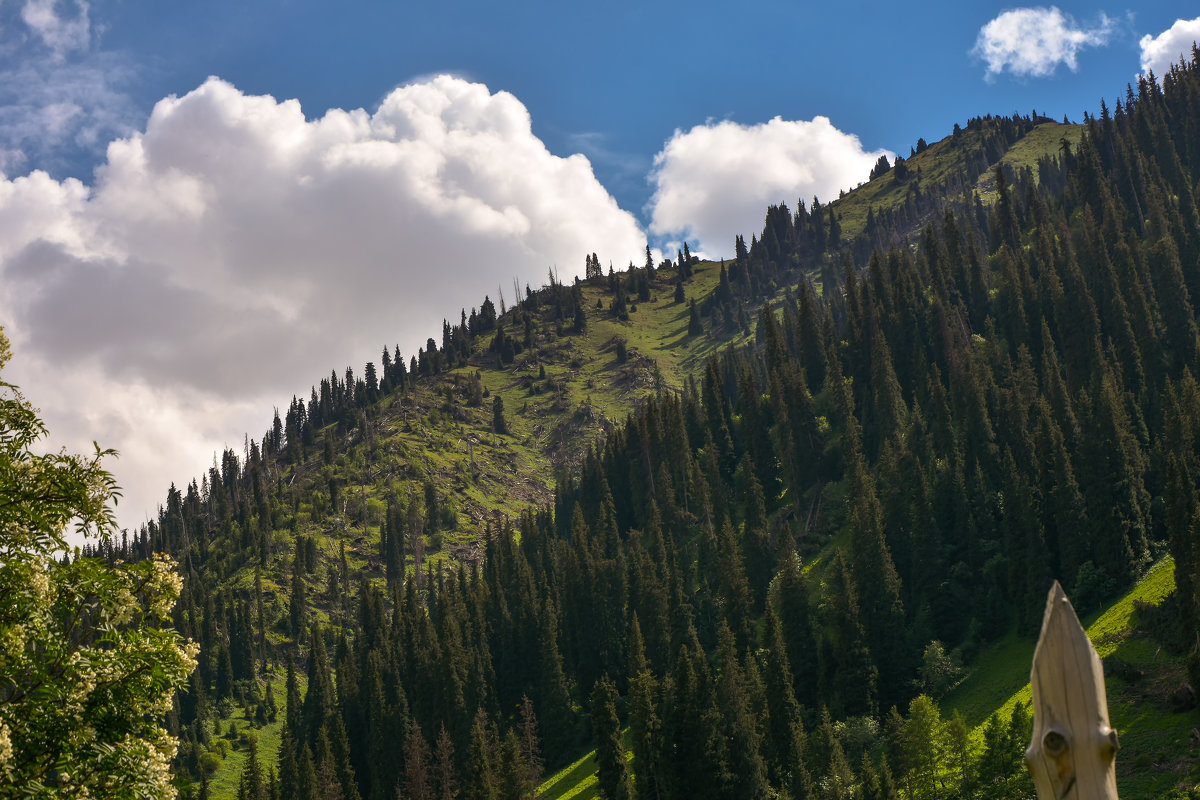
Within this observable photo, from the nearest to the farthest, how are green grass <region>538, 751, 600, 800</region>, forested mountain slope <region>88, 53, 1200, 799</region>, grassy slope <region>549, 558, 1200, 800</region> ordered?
grassy slope <region>549, 558, 1200, 800</region>
forested mountain slope <region>88, 53, 1200, 799</region>
green grass <region>538, 751, 600, 800</region>

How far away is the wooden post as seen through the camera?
5727mm

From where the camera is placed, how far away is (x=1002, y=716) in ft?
279

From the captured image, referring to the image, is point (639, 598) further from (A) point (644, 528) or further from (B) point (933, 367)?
(B) point (933, 367)

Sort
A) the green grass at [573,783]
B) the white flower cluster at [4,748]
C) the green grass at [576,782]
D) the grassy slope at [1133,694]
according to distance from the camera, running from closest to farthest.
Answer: the white flower cluster at [4,748] < the grassy slope at [1133,694] < the green grass at [576,782] < the green grass at [573,783]

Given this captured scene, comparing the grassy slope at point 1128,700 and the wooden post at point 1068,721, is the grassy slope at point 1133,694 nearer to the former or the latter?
the grassy slope at point 1128,700

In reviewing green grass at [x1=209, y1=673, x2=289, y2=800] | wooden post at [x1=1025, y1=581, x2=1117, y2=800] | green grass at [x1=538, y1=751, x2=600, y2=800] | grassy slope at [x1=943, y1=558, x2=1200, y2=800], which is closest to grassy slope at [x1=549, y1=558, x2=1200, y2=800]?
grassy slope at [x1=943, y1=558, x2=1200, y2=800]

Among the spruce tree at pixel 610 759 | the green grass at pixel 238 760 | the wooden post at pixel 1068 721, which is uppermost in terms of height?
the wooden post at pixel 1068 721

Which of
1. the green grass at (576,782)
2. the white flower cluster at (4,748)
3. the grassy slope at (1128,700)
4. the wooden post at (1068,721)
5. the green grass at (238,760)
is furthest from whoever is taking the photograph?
the green grass at (238,760)

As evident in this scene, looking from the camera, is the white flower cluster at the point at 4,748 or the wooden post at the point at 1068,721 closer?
the wooden post at the point at 1068,721

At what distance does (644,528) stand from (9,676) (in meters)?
169

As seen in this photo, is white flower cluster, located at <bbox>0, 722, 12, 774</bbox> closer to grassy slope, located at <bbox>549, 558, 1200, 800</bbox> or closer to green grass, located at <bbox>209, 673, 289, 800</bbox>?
grassy slope, located at <bbox>549, 558, 1200, 800</bbox>

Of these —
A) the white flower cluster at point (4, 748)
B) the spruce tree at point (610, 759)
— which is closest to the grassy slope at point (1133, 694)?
the spruce tree at point (610, 759)

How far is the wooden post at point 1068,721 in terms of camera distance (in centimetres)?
573

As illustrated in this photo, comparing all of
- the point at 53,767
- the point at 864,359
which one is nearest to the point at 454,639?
the point at 864,359
